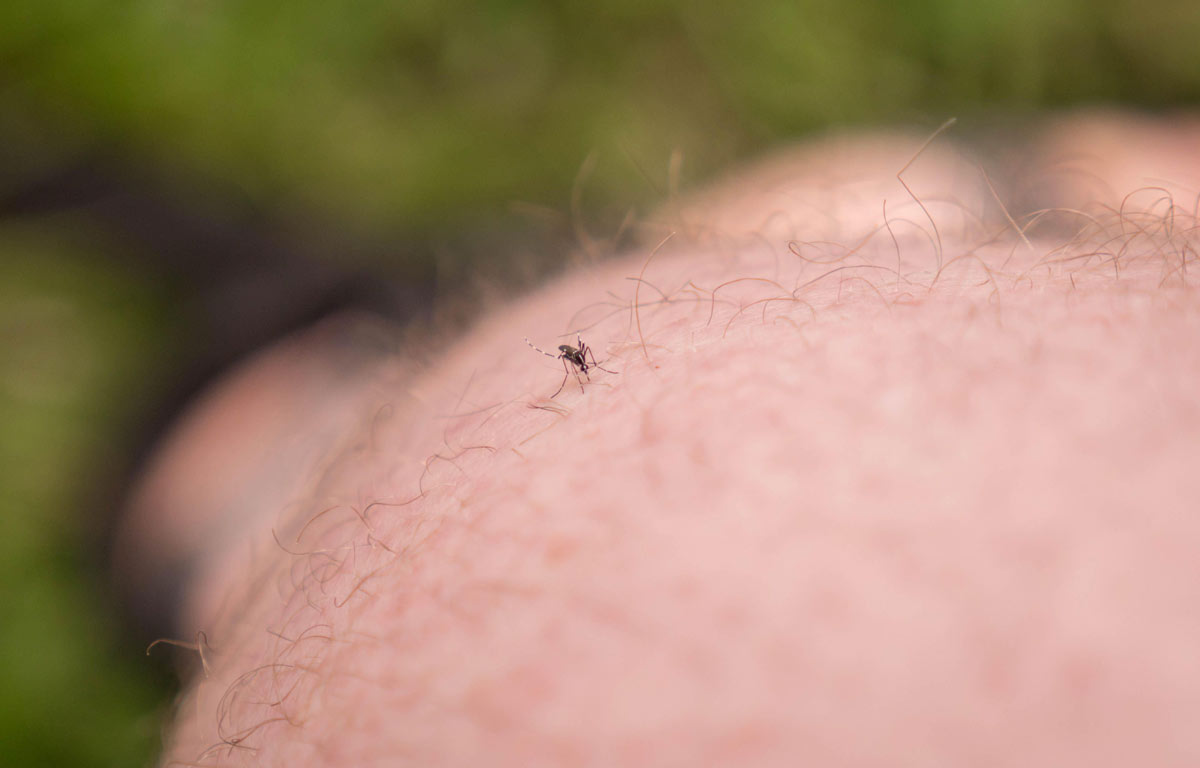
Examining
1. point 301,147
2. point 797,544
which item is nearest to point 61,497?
point 301,147

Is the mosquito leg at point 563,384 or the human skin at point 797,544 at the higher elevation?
the mosquito leg at point 563,384

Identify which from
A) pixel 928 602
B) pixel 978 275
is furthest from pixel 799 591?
pixel 978 275

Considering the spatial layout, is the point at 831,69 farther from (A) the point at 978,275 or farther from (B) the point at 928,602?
(B) the point at 928,602

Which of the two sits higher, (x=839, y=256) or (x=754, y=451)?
(x=839, y=256)

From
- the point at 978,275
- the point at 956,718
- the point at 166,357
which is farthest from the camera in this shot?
the point at 166,357

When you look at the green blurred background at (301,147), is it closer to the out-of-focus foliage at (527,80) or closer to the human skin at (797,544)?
the out-of-focus foliage at (527,80)

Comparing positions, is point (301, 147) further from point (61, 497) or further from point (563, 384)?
point (563, 384)

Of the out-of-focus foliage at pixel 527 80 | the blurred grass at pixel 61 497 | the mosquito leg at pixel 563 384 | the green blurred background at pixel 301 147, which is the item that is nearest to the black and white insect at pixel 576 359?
the mosquito leg at pixel 563 384

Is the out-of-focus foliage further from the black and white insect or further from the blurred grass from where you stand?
the black and white insect
